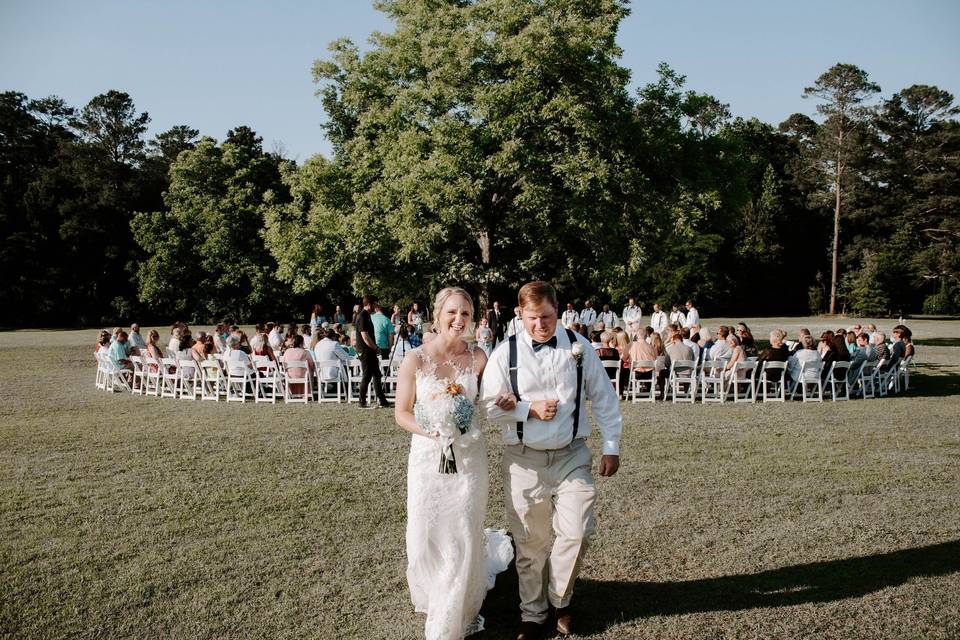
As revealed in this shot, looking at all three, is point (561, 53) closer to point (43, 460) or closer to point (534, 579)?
point (43, 460)

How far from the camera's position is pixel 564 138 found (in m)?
22.0

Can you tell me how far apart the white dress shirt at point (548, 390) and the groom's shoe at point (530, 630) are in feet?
3.36

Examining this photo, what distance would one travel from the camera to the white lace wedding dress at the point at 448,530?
4.24m

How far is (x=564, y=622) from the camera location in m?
4.37

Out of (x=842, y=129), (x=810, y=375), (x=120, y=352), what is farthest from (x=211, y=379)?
(x=842, y=129)

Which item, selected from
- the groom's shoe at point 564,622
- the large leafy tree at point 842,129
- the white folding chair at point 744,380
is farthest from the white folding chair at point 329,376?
the large leafy tree at point 842,129

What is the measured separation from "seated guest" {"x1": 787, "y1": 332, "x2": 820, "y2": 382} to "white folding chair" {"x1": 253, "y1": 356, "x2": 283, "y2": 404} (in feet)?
32.1

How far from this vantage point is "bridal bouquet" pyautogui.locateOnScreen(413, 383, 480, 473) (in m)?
4.23

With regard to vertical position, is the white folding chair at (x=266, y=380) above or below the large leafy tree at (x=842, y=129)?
below

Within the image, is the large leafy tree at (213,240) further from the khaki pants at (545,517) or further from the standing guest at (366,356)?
the khaki pants at (545,517)

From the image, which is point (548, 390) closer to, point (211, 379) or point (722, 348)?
point (722, 348)

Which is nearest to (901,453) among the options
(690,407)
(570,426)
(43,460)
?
(690,407)

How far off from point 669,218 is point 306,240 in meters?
11.8

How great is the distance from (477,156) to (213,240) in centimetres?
3176
